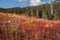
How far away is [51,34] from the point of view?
28.5 feet

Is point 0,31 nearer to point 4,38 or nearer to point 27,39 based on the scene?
point 4,38

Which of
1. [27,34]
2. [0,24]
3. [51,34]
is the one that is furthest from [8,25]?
[51,34]

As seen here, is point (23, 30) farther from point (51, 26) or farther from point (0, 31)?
point (51, 26)

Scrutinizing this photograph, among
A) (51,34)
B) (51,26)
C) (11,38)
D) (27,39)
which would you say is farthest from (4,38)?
(51,26)

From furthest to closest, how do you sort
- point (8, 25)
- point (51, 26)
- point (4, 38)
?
point (51, 26) < point (8, 25) < point (4, 38)

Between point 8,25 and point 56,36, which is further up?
point 8,25

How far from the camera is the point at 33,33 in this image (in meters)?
8.22

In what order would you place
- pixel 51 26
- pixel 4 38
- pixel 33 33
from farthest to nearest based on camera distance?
pixel 51 26 < pixel 33 33 < pixel 4 38

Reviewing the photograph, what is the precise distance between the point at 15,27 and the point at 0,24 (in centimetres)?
69

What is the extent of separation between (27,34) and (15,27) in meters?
0.66

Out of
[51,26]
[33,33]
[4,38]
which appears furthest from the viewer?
[51,26]

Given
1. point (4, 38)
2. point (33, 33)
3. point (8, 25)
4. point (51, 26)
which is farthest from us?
point (51, 26)

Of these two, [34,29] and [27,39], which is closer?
[27,39]

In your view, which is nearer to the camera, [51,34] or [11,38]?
[11,38]
